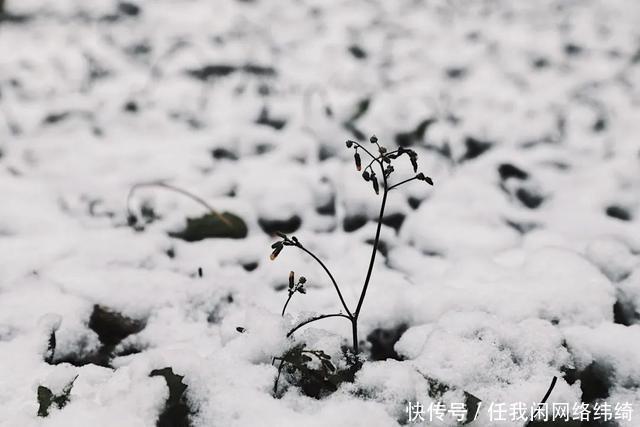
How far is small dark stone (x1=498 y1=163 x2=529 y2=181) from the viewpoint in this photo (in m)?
2.19

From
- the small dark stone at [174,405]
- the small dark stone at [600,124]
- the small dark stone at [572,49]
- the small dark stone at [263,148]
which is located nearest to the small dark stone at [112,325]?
the small dark stone at [174,405]

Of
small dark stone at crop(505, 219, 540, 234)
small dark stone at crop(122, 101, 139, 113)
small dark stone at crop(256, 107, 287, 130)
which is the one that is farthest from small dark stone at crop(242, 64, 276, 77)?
small dark stone at crop(505, 219, 540, 234)

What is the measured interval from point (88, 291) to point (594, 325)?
4.62 feet

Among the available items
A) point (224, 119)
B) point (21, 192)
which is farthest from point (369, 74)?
point (21, 192)

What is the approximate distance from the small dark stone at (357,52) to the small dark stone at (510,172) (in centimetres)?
139

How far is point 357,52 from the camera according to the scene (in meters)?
3.30

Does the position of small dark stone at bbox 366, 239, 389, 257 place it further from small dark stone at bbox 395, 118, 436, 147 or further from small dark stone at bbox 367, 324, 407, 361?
small dark stone at bbox 395, 118, 436, 147

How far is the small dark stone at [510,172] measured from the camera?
7.20 feet

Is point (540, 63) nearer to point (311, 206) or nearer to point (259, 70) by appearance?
point (259, 70)

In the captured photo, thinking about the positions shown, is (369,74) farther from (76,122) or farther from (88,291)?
(88,291)

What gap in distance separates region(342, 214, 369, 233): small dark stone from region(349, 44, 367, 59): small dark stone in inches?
63.5

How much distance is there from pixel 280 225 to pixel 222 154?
57 cm

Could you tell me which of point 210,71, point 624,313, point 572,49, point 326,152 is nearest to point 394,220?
point 326,152

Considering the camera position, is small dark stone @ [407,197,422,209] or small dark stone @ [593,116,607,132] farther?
small dark stone @ [593,116,607,132]
